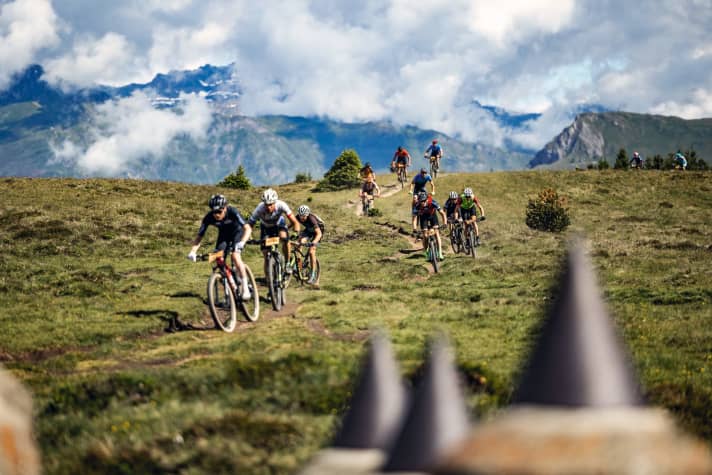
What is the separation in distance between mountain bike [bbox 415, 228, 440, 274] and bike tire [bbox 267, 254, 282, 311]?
27.0 ft

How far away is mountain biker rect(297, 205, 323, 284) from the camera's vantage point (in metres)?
18.7

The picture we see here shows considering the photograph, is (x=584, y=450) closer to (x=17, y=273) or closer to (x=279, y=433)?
(x=279, y=433)

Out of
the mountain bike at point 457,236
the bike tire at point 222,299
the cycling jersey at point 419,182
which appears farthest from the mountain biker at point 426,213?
the bike tire at point 222,299

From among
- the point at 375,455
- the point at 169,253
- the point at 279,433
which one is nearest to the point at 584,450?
the point at 375,455

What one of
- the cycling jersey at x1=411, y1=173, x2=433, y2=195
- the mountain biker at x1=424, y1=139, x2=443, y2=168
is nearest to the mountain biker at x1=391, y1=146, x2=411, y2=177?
the mountain biker at x1=424, y1=139, x2=443, y2=168

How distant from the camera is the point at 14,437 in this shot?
4926 mm

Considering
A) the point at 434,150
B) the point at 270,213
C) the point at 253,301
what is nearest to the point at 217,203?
the point at 270,213

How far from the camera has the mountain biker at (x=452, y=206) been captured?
24.8 metres

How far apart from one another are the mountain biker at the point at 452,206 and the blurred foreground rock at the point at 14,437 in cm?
2063

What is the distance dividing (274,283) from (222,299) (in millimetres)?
2419

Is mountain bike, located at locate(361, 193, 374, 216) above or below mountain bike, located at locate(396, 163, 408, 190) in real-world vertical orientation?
below

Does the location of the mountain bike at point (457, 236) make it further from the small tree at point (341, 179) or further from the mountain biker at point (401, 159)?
the small tree at point (341, 179)

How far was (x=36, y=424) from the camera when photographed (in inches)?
279

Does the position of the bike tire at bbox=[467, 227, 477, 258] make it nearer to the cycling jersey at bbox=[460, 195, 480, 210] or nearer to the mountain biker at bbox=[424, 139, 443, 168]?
the cycling jersey at bbox=[460, 195, 480, 210]
